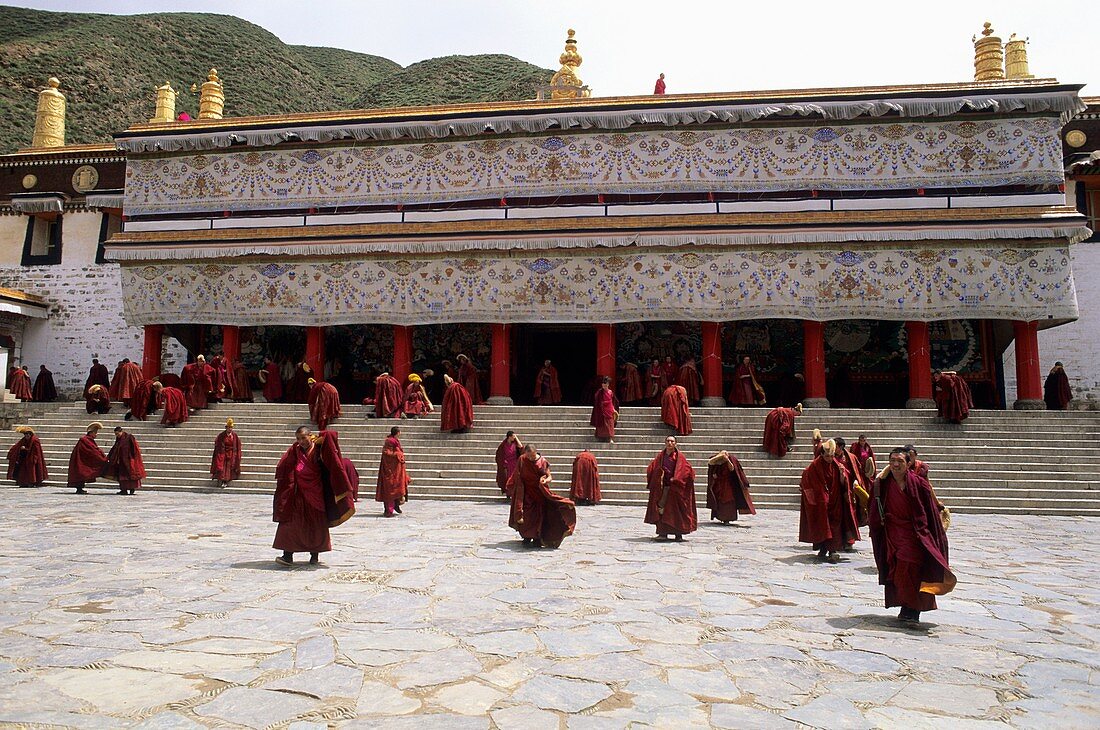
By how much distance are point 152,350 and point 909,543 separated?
64.7 feet

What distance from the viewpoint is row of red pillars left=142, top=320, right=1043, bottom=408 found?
17156mm

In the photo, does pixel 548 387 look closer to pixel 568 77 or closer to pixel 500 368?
pixel 500 368

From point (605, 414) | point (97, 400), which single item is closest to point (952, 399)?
point (605, 414)

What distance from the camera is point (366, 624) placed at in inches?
203

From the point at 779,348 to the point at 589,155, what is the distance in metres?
6.73

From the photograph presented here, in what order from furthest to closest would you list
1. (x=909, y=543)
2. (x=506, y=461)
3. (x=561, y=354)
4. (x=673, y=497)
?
(x=561, y=354), (x=506, y=461), (x=673, y=497), (x=909, y=543)

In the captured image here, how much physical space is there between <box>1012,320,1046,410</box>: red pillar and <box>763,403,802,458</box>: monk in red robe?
608 centimetres

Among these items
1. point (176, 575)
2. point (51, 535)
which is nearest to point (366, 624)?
point (176, 575)

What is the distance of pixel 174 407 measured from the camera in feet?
54.3

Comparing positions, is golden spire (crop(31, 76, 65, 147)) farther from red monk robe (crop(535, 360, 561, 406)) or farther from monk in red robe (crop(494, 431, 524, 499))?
monk in red robe (crop(494, 431, 524, 499))

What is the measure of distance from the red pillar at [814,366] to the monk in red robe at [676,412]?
369 cm

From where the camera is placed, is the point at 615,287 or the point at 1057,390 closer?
the point at 1057,390

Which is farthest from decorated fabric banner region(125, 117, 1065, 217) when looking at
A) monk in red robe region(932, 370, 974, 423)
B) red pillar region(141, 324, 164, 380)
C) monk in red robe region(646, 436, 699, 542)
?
monk in red robe region(646, 436, 699, 542)

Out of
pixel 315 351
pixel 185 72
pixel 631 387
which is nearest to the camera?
pixel 631 387
